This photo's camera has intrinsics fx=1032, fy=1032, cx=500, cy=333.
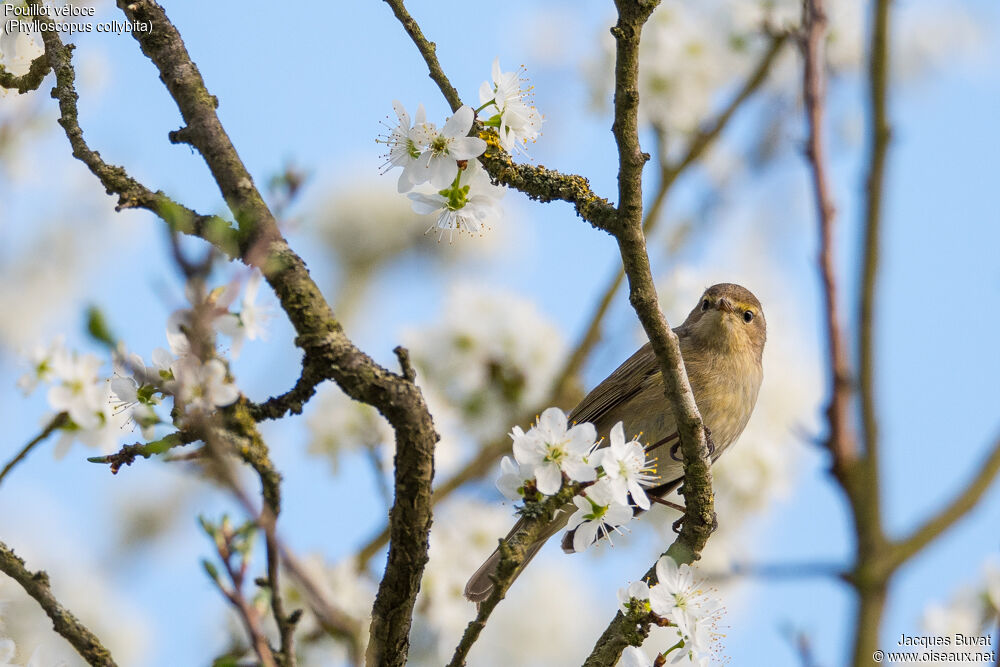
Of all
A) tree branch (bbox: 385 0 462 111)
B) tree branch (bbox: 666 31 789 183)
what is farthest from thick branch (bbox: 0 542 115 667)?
tree branch (bbox: 666 31 789 183)

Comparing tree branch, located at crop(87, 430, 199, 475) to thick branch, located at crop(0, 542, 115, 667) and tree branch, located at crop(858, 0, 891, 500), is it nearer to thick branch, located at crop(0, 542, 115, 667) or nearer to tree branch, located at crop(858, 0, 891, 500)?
thick branch, located at crop(0, 542, 115, 667)

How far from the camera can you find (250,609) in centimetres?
193

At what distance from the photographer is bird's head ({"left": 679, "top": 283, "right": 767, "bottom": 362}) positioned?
18.8 feet

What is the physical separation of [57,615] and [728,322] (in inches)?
A: 159

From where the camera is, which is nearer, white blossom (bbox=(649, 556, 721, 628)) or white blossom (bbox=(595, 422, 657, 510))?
white blossom (bbox=(595, 422, 657, 510))

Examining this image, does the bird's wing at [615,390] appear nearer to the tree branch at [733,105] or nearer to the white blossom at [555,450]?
the tree branch at [733,105]

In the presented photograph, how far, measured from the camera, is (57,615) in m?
2.68

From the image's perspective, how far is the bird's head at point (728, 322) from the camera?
5.72m

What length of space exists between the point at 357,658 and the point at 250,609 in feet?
0.83

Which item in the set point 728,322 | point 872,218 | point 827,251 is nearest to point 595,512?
point 827,251

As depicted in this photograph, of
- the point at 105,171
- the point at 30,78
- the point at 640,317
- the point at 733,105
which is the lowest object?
the point at 105,171

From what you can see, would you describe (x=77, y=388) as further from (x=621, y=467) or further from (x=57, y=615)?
(x=621, y=467)

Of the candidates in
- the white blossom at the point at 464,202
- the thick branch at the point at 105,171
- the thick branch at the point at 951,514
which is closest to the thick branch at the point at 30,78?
the thick branch at the point at 105,171

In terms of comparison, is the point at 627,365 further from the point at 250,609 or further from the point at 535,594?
the point at 250,609
